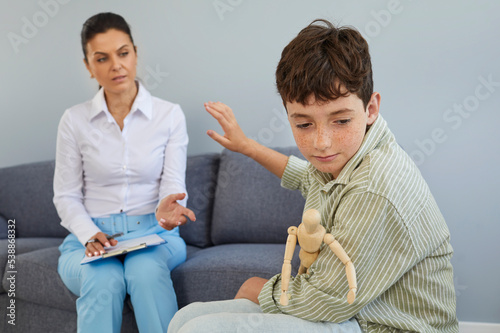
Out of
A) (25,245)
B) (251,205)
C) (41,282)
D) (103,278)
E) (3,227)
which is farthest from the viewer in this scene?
(3,227)

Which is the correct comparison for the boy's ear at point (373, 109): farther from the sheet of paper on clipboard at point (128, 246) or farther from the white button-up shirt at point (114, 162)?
the white button-up shirt at point (114, 162)

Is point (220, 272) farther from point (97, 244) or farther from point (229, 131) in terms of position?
point (229, 131)

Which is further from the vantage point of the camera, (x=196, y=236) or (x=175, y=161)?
(x=196, y=236)

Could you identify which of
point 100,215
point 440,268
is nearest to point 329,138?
point 440,268

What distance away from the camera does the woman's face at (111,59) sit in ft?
6.36

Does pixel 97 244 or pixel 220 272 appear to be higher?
pixel 97 244

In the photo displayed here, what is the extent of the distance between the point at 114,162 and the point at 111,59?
406 millimetres

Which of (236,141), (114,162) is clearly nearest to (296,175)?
(236,141)

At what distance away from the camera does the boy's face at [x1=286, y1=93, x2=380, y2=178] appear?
1.01 m

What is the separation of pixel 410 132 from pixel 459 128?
0.64 feet

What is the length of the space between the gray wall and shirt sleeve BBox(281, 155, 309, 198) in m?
0.89

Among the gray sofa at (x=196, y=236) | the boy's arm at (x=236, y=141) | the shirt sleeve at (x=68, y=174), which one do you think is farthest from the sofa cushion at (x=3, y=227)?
the boy's arm at (x=236, y=141)

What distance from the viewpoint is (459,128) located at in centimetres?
204

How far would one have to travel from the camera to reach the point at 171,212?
175cm
